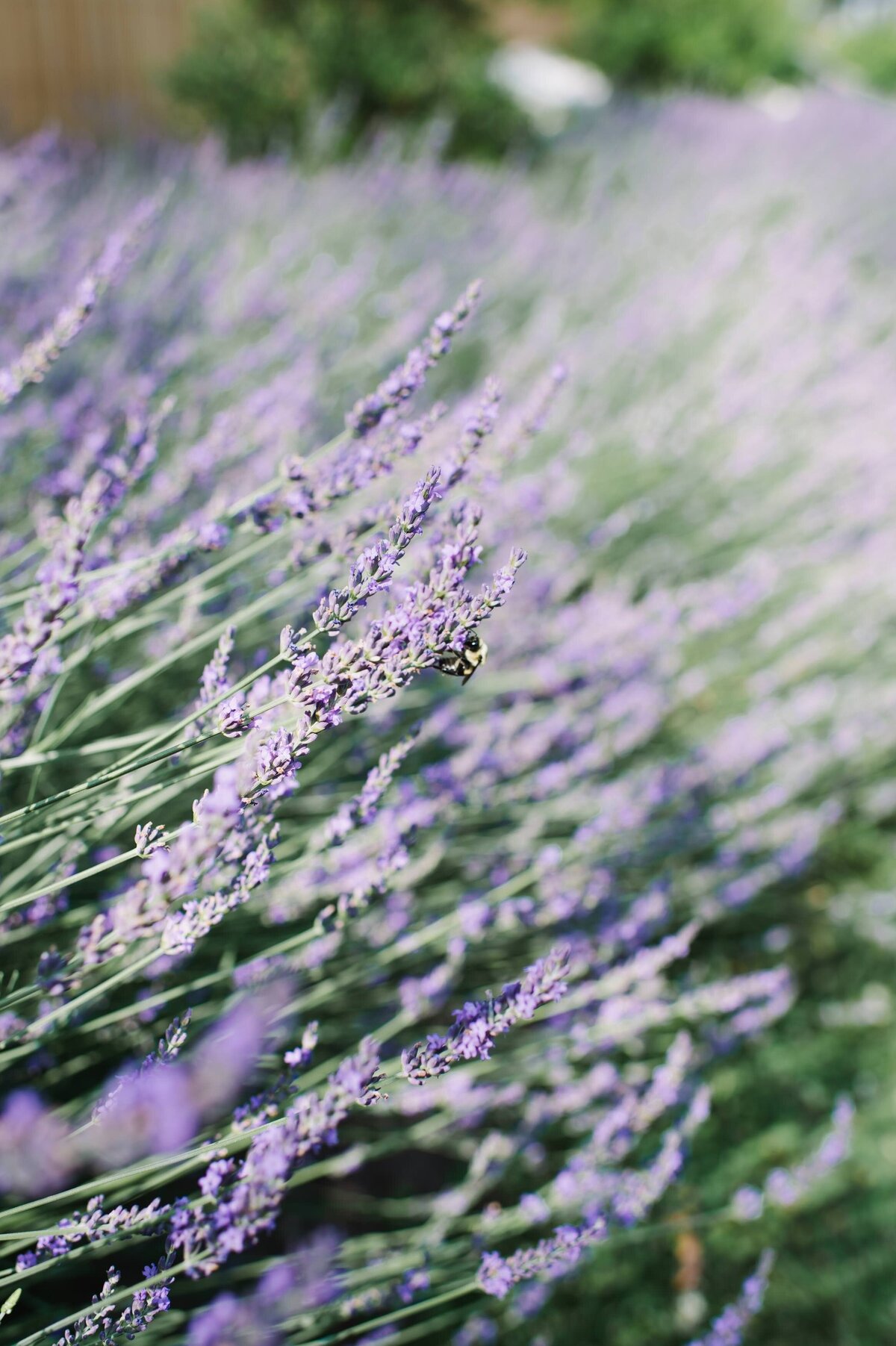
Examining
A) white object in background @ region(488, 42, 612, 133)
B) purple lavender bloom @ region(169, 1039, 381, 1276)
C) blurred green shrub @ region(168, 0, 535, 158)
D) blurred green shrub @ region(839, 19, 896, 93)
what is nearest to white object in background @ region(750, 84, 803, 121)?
white object in background @ region(488, 42, 612, 133)

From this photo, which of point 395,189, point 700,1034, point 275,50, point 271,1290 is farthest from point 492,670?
point 275,50

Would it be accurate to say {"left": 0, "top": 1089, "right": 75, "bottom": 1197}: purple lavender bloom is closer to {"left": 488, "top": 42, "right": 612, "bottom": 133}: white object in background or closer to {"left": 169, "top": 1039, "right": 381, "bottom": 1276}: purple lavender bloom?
{"left": 169, "top": 1039, "right": 381, "bottom": 1276}: purple lavender bloom

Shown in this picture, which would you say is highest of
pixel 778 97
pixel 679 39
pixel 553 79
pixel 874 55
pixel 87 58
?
pixel 874 55

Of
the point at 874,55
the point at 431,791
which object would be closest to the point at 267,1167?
the point at 431,791

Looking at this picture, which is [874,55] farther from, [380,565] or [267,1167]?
[267,1167]

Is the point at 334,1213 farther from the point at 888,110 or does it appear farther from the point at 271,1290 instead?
the point at 888,110

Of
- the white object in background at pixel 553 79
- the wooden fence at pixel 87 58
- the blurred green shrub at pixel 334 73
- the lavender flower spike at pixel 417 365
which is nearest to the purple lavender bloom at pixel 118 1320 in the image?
the lavender flower spike at pixel 417 365
